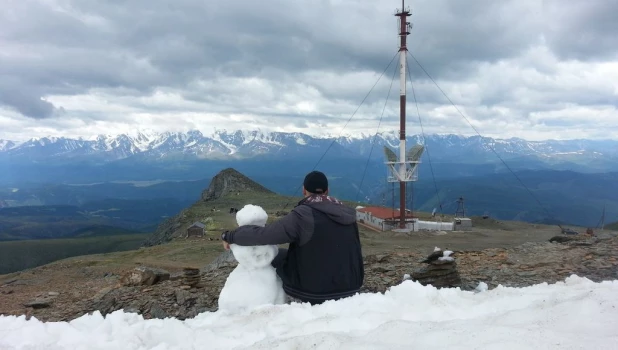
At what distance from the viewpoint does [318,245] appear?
5688 millimetres

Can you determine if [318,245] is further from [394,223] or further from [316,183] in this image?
[394,223]

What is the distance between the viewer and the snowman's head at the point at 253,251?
6090 mm

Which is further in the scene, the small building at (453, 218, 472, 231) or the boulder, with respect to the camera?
the small building at (453, 218, 472, 231)

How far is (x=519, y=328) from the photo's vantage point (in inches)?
150

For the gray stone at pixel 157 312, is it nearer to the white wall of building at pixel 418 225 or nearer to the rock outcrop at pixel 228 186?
the white wall of building at pixel 418 225

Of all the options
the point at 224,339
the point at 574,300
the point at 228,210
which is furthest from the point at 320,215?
the point at 228,210

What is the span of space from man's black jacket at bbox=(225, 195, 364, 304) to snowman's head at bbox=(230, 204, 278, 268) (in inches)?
10.6

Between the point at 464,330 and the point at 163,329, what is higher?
the point at 464,330

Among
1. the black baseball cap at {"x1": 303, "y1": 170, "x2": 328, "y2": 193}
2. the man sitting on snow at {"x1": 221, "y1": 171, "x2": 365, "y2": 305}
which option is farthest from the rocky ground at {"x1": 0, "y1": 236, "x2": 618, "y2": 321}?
the black baseball cap at {"x1": 303, "y1": 170, "x2": 328, "y2": 193}

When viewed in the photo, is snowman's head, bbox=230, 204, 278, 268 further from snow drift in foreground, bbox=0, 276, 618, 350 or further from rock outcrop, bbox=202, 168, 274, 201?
rock outcrop, bbox=202, 168, 274, 201

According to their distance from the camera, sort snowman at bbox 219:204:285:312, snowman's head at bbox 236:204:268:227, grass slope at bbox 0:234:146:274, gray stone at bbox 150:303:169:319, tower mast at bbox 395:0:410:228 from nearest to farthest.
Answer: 1. snowman at bbox 219:204:285:312
2. snowman's head at bbox 236:204:268:227
3. gray stone at bbox 150:303:169:319
4. tower mast at bbox 395:0:410:228
5. grass slope at bbox 0:234:146:274

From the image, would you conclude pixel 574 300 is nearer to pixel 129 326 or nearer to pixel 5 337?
pixel 129 326

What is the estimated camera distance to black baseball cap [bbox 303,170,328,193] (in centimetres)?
591

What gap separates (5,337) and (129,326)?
121 cm
